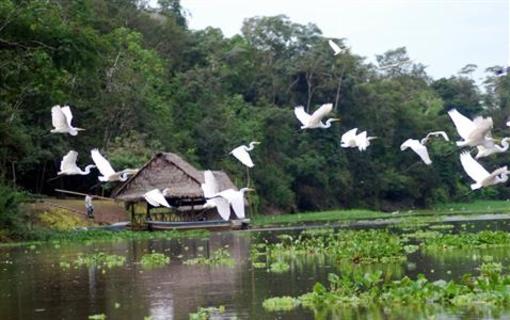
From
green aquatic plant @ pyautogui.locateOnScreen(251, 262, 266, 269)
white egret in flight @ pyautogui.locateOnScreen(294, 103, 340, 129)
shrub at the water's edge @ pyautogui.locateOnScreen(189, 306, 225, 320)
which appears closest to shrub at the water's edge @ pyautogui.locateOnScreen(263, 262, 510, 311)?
shrub at the water's edge @ pyautogui.locateOnScreen(189, 306, 225, 320)

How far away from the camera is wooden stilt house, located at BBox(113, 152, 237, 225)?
4000 cm

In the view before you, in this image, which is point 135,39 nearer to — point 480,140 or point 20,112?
point 20,112

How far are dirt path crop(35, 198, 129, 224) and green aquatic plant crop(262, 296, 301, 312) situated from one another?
25895 mm

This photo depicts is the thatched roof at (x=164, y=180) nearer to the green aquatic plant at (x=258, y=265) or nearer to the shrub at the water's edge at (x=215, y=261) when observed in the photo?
the shrub at the water's edge at (x=215, y=261)

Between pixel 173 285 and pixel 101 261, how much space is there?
610 centimetres

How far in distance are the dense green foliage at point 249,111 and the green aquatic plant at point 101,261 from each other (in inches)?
385

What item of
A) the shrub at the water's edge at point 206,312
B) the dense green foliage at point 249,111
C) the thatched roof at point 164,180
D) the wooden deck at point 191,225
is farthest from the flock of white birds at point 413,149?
the thatched roof at point 164,180

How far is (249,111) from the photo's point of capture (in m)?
59.4

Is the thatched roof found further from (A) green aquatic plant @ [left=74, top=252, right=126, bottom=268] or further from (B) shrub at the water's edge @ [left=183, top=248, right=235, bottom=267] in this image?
(B) shrub at the water's edge @ [left=183, top=248, right=235, bottom=267]

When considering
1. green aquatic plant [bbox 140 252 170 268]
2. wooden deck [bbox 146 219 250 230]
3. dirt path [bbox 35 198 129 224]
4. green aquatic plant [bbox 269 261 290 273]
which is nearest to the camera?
green aquatic plant [bbox 269 261 290 273]

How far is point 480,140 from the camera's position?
1778 cm

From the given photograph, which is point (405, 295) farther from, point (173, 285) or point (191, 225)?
point (191, 225)

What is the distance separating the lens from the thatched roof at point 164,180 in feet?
131

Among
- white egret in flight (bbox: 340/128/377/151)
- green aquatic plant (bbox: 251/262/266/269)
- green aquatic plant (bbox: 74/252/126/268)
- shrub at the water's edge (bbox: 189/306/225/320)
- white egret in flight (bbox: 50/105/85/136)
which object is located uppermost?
white egret in flight (bbox: 50/105/85/136)
